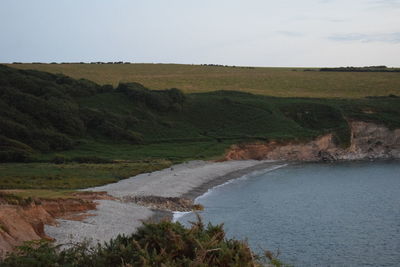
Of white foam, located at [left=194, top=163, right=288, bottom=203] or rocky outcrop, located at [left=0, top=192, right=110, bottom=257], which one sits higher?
rocky outcrop, located at [left=0, top=192, right=110, bottom=257]

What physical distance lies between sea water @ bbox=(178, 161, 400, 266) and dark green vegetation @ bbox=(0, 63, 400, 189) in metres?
11.7

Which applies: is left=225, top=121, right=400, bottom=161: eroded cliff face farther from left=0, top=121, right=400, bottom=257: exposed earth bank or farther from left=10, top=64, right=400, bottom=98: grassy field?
left=10, top=64, right=400, bottom=98: grassy field

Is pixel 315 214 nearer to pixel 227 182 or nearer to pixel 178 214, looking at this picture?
pixel 178 214

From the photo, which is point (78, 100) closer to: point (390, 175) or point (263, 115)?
point (263, 115)

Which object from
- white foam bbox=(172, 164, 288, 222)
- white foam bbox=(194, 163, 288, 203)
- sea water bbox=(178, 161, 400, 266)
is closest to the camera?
sea water bbox=(178, 161, 400, 266)

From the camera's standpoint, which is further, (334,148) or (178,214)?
(334,148)

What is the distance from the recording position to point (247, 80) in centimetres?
13688

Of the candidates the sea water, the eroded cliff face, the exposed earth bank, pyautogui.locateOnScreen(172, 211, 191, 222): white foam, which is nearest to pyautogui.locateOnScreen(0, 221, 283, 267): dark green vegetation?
the exposed earth bank

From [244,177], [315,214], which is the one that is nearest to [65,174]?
[244,177]

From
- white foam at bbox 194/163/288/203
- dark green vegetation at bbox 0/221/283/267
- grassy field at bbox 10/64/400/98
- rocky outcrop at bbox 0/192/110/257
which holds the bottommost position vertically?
white foam at bbox 194/163/288/203

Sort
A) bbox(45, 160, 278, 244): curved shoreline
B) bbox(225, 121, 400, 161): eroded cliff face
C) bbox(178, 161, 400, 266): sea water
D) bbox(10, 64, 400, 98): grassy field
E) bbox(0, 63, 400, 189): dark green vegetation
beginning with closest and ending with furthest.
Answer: bbox(45, 160, 278, 244): curved shoreline → bbox(178, 161, 400, 266): sea water → bbox(0, 63, 400, 189): dark green vegetation → bbox(225, 121, 400, 161): eroded cliff face → bbox(10, 64, 400, 98): grassy field

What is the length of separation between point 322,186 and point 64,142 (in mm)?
31800

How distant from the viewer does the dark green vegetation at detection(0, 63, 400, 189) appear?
65312mm

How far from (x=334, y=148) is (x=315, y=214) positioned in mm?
45408
